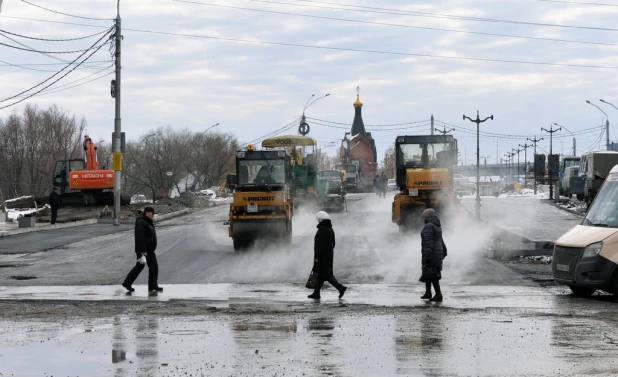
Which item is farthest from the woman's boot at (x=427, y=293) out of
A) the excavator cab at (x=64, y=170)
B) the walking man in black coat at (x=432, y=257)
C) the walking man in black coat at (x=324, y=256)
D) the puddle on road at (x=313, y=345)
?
the excavator cab at (x=64, y=170)

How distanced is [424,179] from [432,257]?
16760mm

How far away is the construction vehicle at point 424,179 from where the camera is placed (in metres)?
33.3

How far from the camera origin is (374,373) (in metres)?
9.76

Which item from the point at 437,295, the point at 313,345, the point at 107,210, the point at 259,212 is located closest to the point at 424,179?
the point at 259,212

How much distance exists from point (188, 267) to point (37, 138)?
79.1m

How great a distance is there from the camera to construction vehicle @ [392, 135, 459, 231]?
33312 mm

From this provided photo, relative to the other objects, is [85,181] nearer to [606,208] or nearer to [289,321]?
[606,208]

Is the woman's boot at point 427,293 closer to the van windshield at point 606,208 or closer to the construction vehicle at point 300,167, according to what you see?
the van windshield at point 606,208

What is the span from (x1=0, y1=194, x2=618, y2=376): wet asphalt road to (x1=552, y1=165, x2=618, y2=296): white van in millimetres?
343

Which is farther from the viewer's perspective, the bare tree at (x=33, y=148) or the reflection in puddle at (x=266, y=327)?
the bare tree at (x=33, y=148)

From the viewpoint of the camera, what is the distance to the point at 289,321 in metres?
13.9

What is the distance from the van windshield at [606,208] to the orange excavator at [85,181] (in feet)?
122

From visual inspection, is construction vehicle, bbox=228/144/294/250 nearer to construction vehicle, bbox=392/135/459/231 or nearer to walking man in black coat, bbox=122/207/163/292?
construction vehicle, bbox=392/135/459/231

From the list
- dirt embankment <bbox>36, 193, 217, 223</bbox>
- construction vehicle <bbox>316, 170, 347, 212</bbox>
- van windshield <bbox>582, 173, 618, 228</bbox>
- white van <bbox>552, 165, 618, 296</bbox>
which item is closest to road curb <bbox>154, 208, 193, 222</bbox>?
dirt embankment <bbox>36, 193, 217, 223</bbox>
